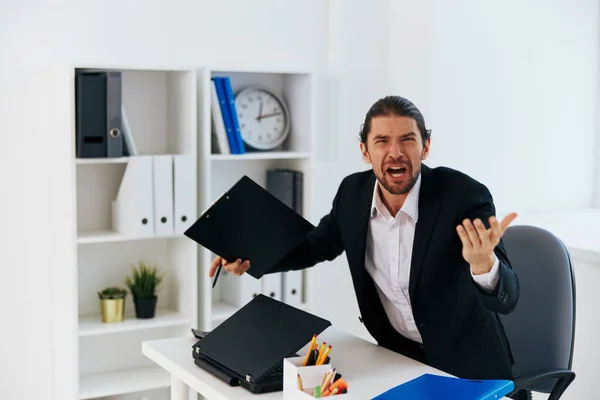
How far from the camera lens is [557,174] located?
4289 mm

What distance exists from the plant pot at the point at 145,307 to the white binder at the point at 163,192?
Answer: 1.01ft

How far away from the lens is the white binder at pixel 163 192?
364 centimetres

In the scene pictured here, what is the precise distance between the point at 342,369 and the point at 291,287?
1794mm

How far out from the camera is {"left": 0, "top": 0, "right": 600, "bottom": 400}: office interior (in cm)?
359

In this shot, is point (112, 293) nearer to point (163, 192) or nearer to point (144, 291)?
point (144, 291)

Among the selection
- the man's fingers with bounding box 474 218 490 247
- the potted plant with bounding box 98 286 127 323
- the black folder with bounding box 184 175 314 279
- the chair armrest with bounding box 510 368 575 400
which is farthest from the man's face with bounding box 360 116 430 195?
the potted plant with bounding box 98 286 127 323

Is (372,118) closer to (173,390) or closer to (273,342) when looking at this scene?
(273,342)

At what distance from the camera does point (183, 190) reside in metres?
3.71

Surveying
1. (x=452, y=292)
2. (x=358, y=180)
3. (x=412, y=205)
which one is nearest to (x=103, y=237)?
(x=358, y=180)

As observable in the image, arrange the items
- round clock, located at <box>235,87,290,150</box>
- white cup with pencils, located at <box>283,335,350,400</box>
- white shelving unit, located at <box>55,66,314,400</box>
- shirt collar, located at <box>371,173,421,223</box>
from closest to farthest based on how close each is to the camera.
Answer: white cup with pencils, located at <box>283,335,350,400</box>, shirt collar, located at <box>371,173,421,223</box>, white shelving unit, located at <box>55,66,314,400</box>, round clock, located at <box>235,87,290,150</box>

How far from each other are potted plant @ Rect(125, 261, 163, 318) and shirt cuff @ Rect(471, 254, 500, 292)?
1.90m

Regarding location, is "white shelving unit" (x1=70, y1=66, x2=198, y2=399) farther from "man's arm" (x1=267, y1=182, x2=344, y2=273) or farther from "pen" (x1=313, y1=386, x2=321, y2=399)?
"pen" (x1=313, y1=386, x2=321, y2=399)

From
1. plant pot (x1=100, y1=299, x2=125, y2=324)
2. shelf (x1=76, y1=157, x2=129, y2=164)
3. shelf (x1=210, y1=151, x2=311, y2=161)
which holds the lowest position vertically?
plant pot (x1=100, y1=299, x2=125, y2=324)

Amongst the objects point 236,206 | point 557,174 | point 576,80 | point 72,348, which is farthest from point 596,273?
point 72,348
